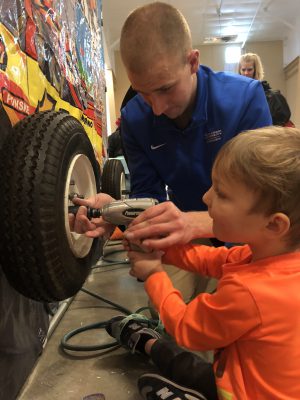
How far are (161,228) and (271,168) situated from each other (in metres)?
0.34

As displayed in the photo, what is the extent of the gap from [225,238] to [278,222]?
0.46ft

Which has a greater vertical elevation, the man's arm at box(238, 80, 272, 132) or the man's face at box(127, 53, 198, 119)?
the man's face at box(127, 53, 198, 119)

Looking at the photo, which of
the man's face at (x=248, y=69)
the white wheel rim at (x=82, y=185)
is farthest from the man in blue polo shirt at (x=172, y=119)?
the man's face at (x=248, y=69)

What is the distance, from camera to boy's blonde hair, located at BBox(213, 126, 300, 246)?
73 cm

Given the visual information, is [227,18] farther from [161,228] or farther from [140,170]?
[161,228]

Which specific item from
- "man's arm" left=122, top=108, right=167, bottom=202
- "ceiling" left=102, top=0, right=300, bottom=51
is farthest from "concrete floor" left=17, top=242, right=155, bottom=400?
"ceiling" left=102, top=0, right=300, bottom=51

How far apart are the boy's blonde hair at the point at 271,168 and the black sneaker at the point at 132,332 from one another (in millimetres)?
739

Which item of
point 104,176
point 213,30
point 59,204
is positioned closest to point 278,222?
point 59,204

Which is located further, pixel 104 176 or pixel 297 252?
pixel 104 176

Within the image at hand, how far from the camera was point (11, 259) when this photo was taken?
3.33ft

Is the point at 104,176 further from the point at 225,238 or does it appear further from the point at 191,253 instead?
the point at 225,238

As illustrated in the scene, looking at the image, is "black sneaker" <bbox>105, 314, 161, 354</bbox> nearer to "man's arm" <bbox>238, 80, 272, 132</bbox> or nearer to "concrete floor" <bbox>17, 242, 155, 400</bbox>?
"concrete floor" <bbox>17, 242, 155, 400</bbox>

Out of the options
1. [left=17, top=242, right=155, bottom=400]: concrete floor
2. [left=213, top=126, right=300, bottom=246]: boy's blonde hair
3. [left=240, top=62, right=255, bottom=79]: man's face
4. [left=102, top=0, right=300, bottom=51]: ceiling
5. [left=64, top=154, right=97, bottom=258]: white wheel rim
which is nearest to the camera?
[left=213, top=126, right=300, bottom=246]: boy's blonde hair

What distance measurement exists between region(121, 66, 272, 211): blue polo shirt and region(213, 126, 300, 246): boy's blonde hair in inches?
22.9
